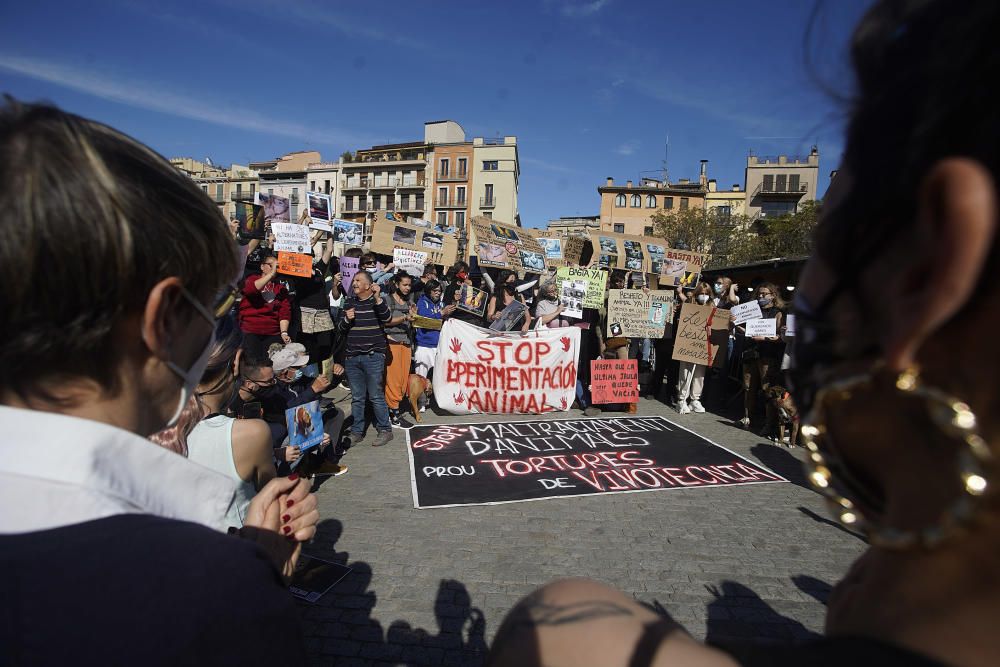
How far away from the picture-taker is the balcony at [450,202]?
2499 inches

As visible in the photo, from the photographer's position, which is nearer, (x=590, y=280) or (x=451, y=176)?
(x=590, y=280)

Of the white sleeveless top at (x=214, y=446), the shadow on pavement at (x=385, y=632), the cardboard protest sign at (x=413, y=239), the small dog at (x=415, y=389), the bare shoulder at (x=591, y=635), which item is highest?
the cardboard protest sign at (x=413, y=239)

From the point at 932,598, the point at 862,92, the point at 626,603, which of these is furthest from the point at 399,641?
the point at 862,92

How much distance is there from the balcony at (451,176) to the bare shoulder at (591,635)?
214 feet

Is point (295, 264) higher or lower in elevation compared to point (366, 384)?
higher

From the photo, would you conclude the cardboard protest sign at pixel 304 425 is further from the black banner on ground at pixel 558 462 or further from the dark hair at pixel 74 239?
the dark hair at pixel 74 239

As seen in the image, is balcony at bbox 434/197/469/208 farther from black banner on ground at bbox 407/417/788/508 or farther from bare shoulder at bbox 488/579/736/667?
bare shoulder at bbox 488/579/736/667

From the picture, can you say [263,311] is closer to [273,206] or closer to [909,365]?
[273,206]

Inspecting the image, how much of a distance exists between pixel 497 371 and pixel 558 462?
2396 millimetres

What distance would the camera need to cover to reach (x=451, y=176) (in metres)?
64.0

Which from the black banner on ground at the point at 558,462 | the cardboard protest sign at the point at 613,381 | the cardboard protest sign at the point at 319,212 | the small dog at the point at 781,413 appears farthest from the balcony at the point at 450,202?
the small dog at the point at 781,413

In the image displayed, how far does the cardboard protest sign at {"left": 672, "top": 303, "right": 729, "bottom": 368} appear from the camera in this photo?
8953mm

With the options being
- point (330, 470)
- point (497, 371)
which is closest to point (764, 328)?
point (497, 371)

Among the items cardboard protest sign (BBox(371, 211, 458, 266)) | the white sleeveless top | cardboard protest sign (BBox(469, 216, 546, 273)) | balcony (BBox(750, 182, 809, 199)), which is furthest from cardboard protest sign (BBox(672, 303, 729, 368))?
balcony (BBox(750, 182, 809, 199))
